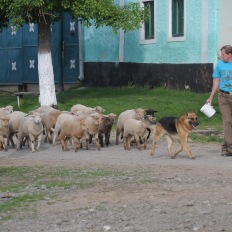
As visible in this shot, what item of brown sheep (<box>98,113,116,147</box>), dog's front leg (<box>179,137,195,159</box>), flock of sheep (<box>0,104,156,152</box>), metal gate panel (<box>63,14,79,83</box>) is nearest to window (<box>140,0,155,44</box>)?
metal gate panel (<box>63,14,79,83</box>)

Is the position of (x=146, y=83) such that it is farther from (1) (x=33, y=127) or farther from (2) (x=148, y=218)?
(2) (x=148, y=218)

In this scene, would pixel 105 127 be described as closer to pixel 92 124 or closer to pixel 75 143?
pixel 92 124

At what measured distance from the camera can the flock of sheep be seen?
18.4 meters

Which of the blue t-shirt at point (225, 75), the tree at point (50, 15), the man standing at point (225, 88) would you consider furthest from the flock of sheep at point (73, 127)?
the tree at point (50, 15)

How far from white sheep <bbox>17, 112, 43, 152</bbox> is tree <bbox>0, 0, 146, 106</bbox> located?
18.9 feet

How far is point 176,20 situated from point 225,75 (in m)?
12.9

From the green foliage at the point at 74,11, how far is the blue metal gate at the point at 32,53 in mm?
7721

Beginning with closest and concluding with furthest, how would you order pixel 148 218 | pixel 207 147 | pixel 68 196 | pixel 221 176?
pixel 148 218
pixel 68 196
pixel 221 176
pixel 207 147

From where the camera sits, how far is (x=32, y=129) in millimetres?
18812

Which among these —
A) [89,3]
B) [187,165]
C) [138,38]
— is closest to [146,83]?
[138,38]

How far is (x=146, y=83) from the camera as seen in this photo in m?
30.2

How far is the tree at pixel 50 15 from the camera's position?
2491 cm

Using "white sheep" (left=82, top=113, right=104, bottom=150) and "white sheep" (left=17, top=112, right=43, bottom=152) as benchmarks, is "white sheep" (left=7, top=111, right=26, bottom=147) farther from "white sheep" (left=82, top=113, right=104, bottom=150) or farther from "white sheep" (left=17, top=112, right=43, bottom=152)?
"white sheep" (left=82, top=113, right=104, bottom=150)

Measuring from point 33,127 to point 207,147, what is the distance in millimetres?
3418
